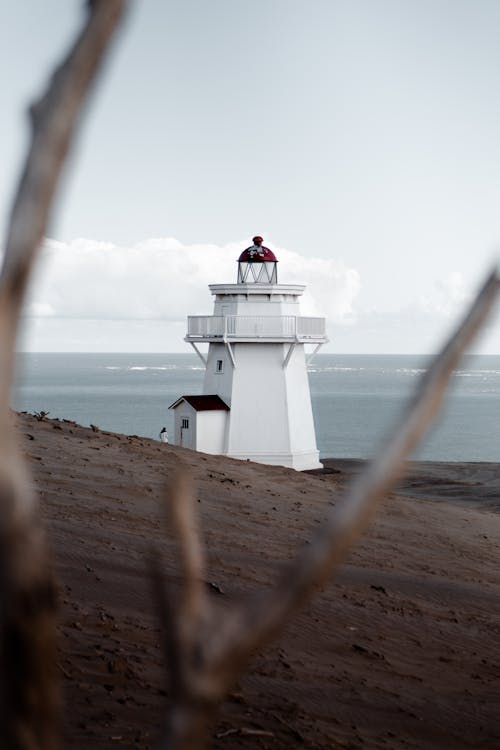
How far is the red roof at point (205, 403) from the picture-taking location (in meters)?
29.3

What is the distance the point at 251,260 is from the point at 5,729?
27.6 metres

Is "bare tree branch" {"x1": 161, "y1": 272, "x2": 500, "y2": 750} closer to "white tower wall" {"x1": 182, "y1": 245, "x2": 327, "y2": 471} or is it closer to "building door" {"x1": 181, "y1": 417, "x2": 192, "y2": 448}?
"white tower wall" {"x1": 182, "y1": 245, "x2": 327, "y2": 471}

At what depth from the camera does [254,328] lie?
28.9m

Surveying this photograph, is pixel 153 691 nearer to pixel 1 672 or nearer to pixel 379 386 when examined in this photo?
pixel 1 672

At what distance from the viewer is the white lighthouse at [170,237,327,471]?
94.6 feet

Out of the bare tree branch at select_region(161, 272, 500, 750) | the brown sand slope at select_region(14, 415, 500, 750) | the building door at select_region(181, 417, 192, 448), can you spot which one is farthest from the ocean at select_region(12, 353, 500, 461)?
the bare tree branch at select_region(161, 272, 500, 750)

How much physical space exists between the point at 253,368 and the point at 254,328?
1.37m

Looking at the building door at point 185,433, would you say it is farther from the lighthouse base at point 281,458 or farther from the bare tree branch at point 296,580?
the bare tree branch at point 296,580

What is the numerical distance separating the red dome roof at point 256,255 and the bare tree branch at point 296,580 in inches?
1070

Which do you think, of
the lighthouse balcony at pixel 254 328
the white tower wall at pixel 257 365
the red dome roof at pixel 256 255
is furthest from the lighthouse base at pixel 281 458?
the red dome roof at pixel 256 255

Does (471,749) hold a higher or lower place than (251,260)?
lower

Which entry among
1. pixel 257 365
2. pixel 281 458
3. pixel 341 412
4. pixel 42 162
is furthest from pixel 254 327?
pixel 341 412

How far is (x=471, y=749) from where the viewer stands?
18.8 ft

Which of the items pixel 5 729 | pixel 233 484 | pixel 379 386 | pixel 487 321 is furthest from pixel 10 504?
pixel 379 386
